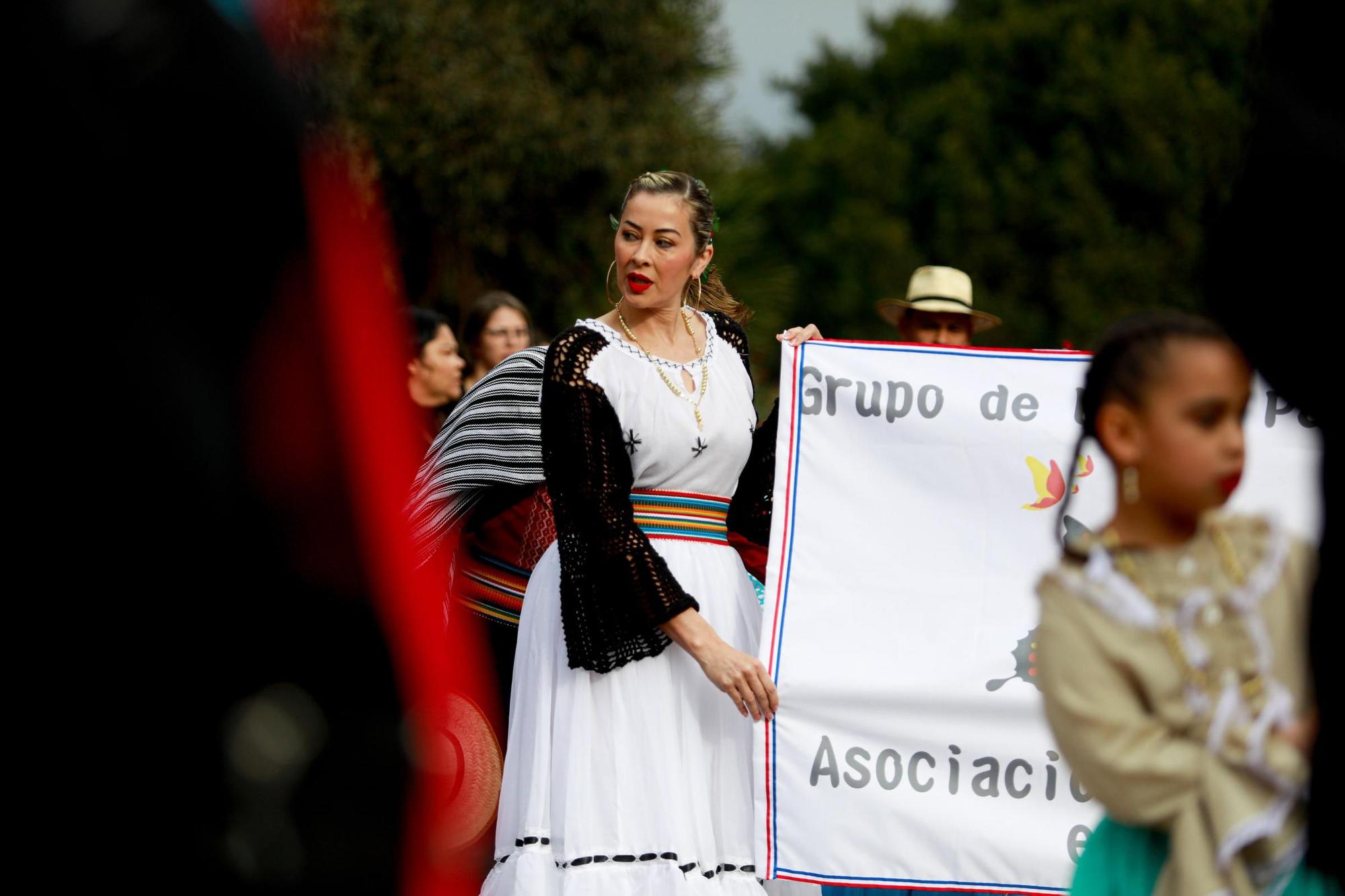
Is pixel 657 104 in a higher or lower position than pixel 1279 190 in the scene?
higher

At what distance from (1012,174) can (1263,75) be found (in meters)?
41.2

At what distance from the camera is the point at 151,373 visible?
142 cm

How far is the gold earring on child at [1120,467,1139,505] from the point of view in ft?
7.77

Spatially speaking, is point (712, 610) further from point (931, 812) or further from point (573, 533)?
point (931, 812)

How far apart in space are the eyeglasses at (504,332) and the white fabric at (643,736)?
9.02 ft

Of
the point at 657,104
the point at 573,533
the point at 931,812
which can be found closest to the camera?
the point at 573,533

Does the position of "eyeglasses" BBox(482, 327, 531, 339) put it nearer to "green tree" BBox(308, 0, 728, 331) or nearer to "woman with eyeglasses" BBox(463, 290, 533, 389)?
"woman with eyeglasses" BBox(463, 290, 533, 389)

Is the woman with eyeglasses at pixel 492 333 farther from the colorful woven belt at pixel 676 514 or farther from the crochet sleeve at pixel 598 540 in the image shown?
the crochet sleeve at pixel 598 540

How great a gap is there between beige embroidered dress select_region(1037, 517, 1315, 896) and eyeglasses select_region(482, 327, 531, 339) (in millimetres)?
4977

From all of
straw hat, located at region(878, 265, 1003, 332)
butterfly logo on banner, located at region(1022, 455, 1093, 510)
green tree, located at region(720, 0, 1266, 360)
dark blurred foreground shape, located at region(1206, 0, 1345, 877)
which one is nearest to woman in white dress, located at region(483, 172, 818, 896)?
butterfly logo on banner, located at region(1022, 455, 1093, 510)

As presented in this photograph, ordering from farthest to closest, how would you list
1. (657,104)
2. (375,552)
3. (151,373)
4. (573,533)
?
(657,104) → (573,533) → (375,552) → (151,373)

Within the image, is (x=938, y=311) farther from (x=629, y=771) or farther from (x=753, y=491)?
(x=629, y=771)

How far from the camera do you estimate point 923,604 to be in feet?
15.4

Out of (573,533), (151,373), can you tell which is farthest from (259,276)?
(573,533)
